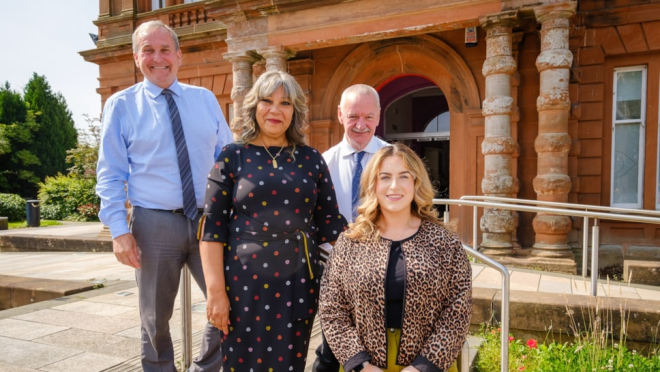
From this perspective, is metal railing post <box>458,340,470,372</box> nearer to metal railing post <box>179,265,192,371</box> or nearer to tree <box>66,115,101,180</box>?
metal railing post <box>179,265,192,371</box>

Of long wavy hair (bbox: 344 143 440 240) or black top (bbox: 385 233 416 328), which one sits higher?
long wavy hair (bbox: 344 143 440 240)

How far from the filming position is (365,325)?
6.58 ft

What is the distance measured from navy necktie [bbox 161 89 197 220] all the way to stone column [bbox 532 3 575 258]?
19.5 feet

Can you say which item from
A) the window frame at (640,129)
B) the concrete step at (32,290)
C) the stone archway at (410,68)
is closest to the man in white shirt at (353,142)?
the concrete step at (32,290)

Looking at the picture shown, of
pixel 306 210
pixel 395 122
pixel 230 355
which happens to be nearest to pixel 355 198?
pixel 306 210

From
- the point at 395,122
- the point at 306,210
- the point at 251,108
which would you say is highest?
the point at 395,122

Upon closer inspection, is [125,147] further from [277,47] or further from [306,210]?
[277,47]

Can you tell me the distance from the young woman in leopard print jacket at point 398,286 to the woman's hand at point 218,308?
1.45 feet

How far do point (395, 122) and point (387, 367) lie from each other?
10223 millimetres

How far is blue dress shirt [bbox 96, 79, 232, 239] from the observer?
8.08ft

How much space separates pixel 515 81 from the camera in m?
8.07

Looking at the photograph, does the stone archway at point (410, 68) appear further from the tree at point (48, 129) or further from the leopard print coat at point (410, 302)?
the tree at point (48, 129)

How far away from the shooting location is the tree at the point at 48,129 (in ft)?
103

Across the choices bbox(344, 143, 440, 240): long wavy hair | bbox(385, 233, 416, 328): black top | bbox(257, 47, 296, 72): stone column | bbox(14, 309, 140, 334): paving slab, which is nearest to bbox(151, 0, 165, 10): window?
bbox(257, 47, 296, 72): stone column
